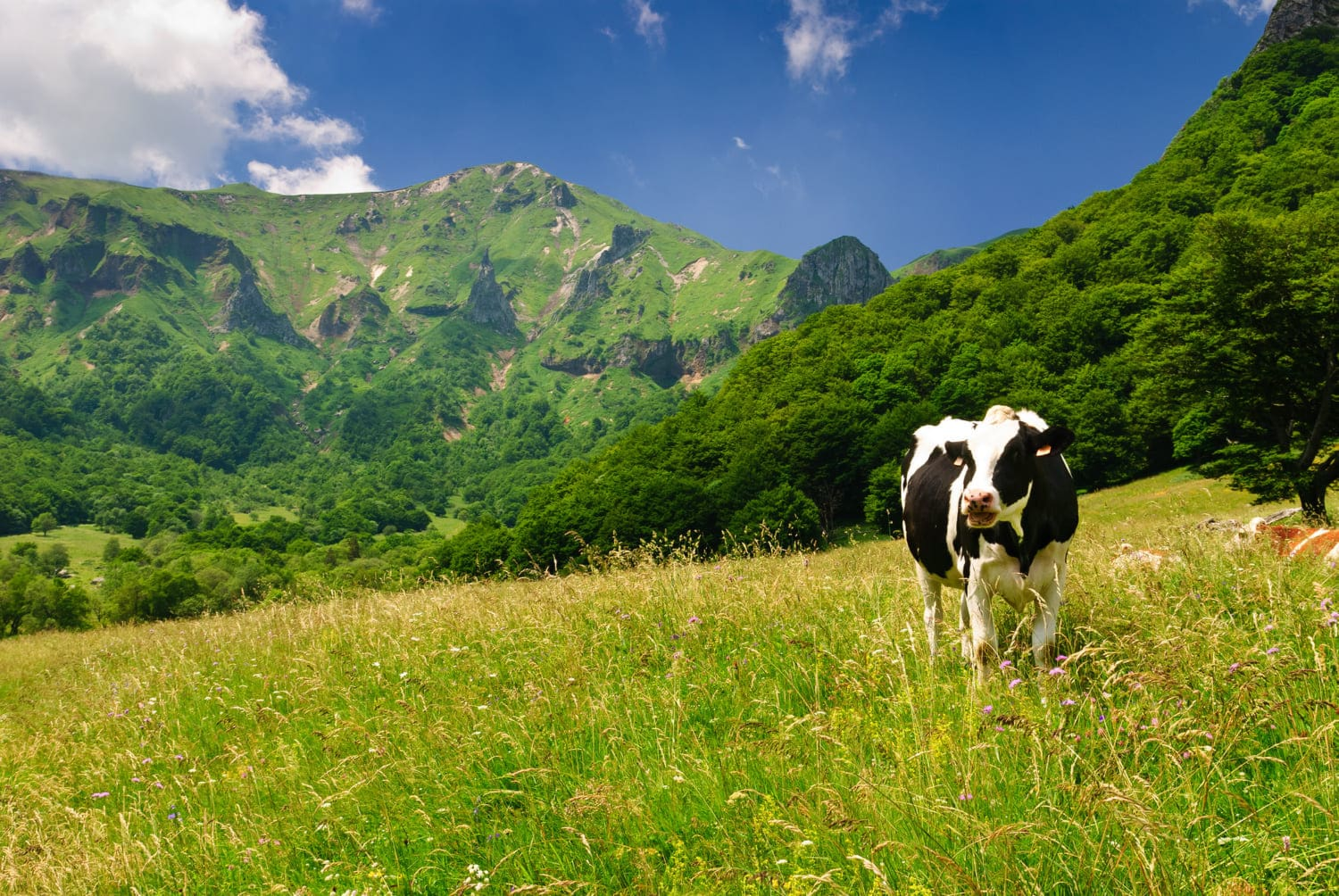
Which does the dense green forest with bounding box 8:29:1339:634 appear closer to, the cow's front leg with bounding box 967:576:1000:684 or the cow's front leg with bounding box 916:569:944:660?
the cow's front leg with bounding box 916:569:944:660

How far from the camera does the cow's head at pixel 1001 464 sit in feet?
15.9

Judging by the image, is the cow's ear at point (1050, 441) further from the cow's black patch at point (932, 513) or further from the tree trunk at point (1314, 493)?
the tree trunk at point (1314, 493)

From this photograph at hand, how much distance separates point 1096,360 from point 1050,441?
77.3 m

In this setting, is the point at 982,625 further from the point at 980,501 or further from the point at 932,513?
the point at 932,513

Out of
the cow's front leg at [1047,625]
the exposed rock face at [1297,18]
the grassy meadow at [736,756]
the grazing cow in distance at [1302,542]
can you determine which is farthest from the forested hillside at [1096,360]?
the cow's front leg at [1047,625]

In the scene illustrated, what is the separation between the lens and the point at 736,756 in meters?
3.67

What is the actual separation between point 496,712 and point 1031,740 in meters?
3.30

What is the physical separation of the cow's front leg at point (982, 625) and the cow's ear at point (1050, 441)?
113cm

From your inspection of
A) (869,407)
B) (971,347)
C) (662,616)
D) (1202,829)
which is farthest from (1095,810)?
(971,347)

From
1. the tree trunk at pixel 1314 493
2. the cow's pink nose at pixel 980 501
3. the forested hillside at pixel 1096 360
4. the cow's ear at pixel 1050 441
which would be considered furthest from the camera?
the forested hillside at pixel 1096 360

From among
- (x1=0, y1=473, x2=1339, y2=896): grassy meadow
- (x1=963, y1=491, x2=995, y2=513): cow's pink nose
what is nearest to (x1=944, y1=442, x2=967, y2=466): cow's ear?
(x1=963, y1=491, x2=995, y2=513): cow's pink nose

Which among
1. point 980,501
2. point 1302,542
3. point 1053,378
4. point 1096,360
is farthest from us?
point 1096,360

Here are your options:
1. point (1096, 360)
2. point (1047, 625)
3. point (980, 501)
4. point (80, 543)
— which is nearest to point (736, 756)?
point (980, 501)

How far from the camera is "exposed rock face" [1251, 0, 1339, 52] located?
392 feet
